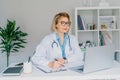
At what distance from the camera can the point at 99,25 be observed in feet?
12.4

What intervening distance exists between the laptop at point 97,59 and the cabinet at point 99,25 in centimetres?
168

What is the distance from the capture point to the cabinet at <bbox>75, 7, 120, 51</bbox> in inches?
148

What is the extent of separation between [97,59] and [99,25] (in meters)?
2.02

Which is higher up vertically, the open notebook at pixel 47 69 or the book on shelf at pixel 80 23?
the book on shelf at pixel 80 23

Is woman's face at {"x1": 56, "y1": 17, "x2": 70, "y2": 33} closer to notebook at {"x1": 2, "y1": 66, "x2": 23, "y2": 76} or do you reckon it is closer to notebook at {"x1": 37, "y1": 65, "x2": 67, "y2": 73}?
notebook at {"x1": 37, "y1": 65, "x2": 67, "y2": 73}

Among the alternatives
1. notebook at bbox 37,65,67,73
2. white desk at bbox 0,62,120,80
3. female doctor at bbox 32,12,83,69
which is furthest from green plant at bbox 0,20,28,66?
white desk at bbox 0,62,120,80

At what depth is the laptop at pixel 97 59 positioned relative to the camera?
177cm

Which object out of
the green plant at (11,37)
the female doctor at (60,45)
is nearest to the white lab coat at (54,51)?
the female doctor at (60,45)

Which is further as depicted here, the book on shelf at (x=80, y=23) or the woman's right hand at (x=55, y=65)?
the book on shelf at (x=80, y=23)

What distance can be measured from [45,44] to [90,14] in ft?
5.93

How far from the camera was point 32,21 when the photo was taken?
158 inches

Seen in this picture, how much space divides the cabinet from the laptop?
1680 mm

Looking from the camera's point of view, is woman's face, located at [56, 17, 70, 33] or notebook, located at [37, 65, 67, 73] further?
woman's face, located at [56, 17, 70, 33]

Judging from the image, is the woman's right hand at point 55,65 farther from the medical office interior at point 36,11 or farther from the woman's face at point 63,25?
the medical office interior at point 36,11
